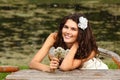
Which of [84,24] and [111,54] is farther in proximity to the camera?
[111,54]

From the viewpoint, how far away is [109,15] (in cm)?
1612

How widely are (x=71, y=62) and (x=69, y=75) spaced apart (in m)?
0.39

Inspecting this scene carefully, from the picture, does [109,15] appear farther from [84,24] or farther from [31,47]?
[84,24]

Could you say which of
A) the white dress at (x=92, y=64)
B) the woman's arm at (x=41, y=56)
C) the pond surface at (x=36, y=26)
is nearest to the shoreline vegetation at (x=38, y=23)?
the pond surface at (x=36, y=26)

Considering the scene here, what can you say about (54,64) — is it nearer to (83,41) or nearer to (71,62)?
(71,62)

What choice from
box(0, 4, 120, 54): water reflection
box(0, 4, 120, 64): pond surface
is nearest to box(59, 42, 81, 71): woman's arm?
box(0, 4, 120, 64): pond surface

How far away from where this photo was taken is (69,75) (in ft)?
13.3

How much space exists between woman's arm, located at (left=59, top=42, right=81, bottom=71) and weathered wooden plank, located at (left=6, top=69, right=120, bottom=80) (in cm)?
6

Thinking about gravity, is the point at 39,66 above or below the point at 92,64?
above

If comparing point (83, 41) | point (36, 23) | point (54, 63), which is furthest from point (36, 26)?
point (54, 63)

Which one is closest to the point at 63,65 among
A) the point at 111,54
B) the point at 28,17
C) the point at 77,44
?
the point at 77,44

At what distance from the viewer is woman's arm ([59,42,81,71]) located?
14.0 ft

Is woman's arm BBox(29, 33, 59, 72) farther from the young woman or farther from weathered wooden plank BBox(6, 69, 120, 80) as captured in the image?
weathered wooden plank BBox(6, 69, 120, 80)

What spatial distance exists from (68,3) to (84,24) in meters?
15.5
